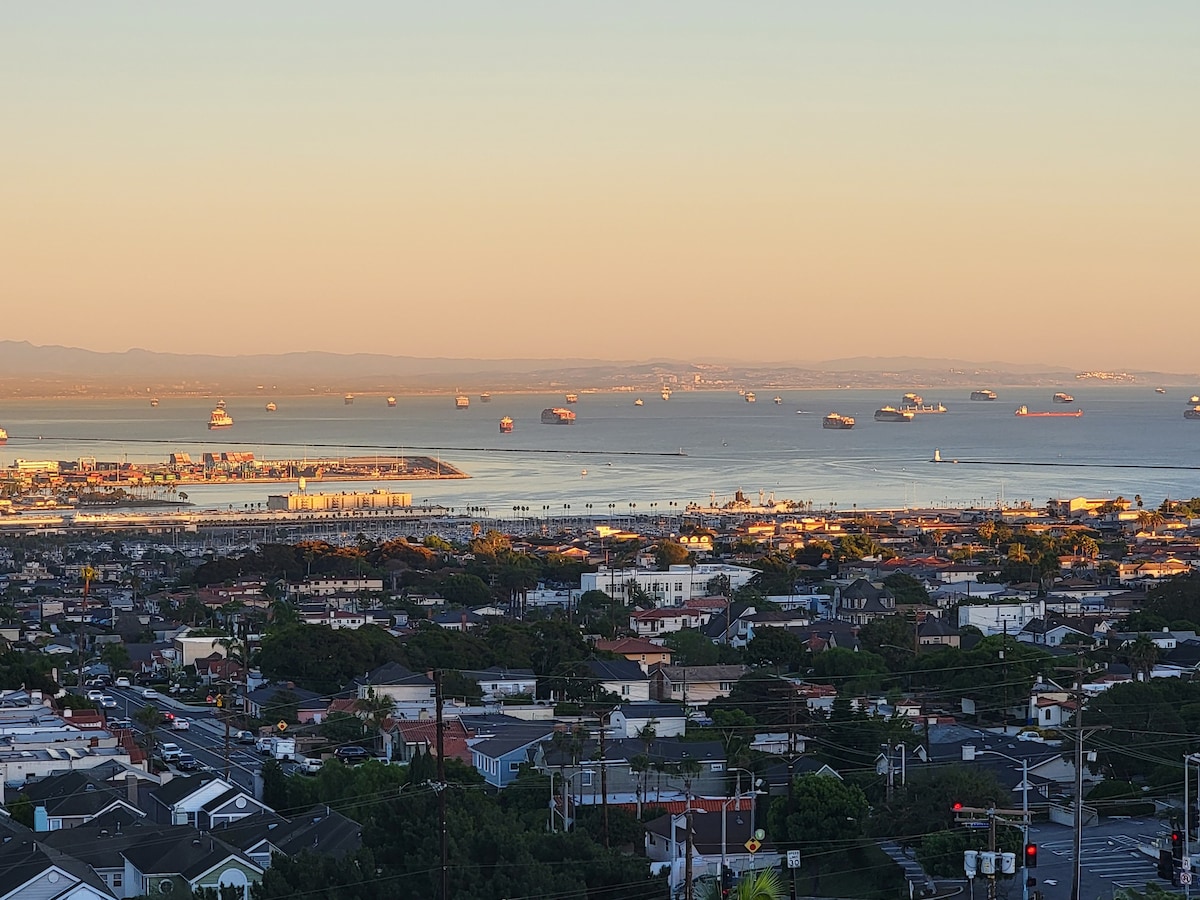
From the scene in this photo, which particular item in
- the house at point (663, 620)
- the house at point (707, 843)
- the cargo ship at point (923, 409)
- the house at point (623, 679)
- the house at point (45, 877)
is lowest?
the cargo ship at point (923, 409)

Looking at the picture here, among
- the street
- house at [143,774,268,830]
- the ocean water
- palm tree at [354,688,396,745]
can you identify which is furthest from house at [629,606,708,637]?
the ocean water

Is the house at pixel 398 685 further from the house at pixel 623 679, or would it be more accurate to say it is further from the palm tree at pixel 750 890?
Answer: the palm tree at pixel 750 890

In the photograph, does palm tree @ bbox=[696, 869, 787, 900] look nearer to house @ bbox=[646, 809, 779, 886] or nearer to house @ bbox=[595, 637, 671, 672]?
house @ bbox=[646, 809, 779, 886]

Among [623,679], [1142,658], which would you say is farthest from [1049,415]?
[623,679]

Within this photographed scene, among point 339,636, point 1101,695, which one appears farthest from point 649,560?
point 1101,695

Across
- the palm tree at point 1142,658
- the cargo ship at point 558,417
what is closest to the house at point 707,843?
the palm tree at point 1142,658

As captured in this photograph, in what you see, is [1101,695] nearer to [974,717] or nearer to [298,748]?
[974,717]
